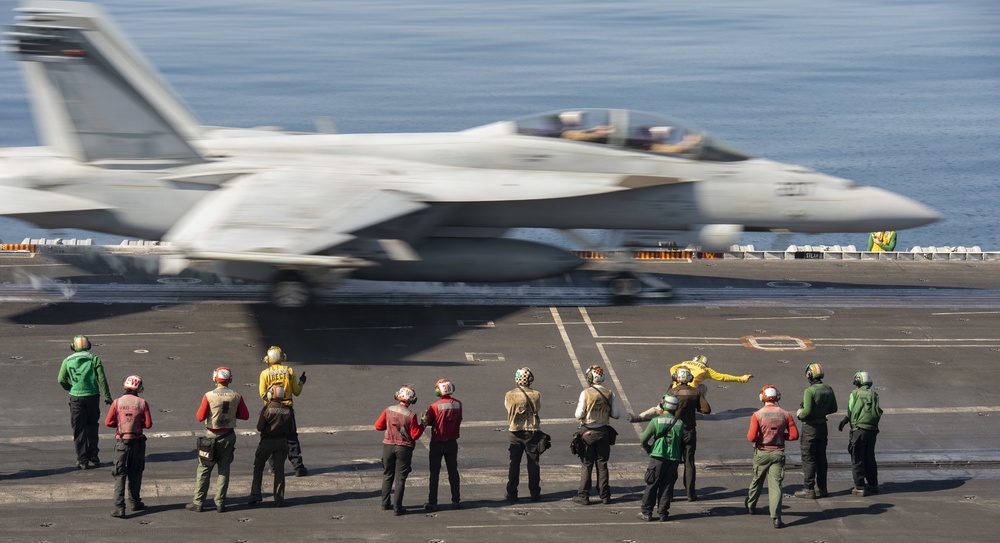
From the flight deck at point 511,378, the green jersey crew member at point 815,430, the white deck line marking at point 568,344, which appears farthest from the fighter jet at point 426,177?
the green jersey crew member at point 815,430

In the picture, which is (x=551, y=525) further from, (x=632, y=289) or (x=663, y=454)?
(x=632, y=289)

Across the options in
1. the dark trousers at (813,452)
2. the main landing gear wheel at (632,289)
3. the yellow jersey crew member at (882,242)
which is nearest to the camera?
the dark trousers at (813,452)

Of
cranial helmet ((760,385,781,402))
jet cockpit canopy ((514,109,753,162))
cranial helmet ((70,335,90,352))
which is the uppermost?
jet cockpit canopy ((514,109,753,162))

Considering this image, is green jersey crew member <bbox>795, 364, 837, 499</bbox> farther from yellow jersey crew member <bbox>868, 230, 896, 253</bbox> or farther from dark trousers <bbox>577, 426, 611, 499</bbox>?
yellow jersey crew member <bbox>868, 230, 896, 253</bbox>

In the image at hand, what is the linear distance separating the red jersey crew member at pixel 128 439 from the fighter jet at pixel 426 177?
367 inches

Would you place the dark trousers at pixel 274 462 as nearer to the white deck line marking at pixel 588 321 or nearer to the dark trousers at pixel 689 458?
the dark trousers at pixel 689 458

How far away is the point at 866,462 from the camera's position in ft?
45.5

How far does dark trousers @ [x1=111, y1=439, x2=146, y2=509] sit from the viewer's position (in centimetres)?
1252

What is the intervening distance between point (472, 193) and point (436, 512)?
10354 millimetres

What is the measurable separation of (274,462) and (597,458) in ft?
12.1

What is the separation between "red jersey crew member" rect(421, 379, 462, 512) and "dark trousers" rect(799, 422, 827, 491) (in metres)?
4.11

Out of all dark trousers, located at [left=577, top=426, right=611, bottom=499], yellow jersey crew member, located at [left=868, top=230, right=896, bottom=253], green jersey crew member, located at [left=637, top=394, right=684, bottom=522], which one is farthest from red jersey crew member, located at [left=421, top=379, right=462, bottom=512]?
yellow jersey crew member, located at [left=868, top=230, right=896, bottom=253]

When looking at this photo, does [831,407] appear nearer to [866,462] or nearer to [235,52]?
[866,462]

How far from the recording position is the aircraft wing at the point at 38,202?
2223cm
